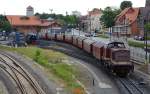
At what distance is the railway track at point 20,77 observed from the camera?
3321 cm

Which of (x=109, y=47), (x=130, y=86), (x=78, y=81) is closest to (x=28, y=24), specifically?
(x=109, y=47)

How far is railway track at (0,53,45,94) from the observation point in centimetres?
3321

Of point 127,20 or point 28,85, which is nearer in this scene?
point 28,85

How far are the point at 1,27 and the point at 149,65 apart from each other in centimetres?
8216

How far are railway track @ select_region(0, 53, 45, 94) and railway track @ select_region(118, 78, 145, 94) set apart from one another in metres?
7.13

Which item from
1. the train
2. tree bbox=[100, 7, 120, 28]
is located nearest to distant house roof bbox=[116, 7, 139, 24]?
tree bbox=[100, 7, 120, 28]

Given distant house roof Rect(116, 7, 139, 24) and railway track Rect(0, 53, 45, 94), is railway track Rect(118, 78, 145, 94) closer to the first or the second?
railway track Rect(0, 53, 45, 94)

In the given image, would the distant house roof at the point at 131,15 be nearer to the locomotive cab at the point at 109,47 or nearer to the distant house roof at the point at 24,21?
the distant house roof at the point at 24,21

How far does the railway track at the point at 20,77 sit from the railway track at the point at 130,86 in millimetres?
7134

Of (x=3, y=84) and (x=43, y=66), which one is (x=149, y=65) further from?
(x=3, y=84)

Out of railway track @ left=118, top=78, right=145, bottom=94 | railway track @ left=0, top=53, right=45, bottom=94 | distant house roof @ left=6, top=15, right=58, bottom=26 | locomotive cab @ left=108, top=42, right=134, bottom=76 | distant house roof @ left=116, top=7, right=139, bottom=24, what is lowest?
railway track @ left=118, top=78, right=145, bottom=94

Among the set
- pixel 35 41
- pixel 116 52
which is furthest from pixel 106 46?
pixel 35 41

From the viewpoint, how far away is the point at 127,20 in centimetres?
12188

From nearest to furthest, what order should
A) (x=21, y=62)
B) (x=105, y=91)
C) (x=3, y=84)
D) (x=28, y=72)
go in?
(x=105, y=91) < (x=3, y=84) < (x=28, y=72) < (x=21, y=62)
